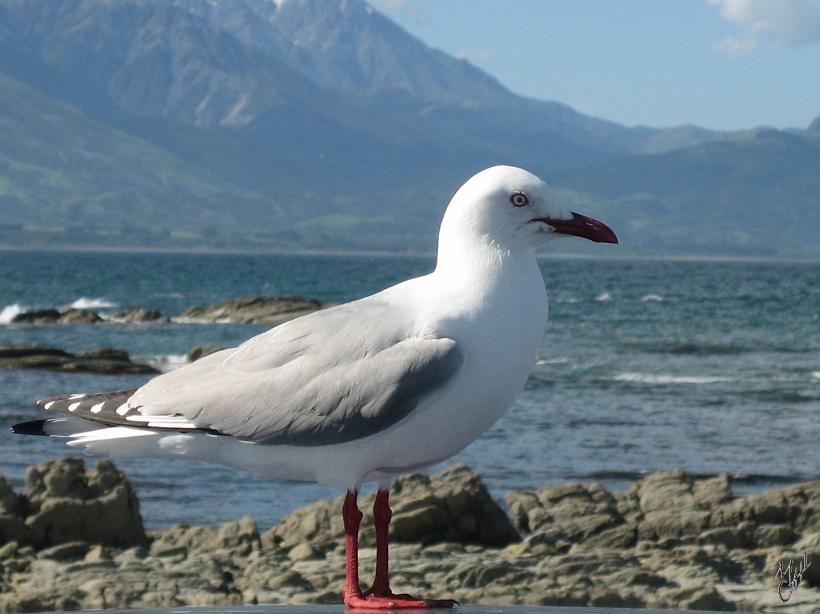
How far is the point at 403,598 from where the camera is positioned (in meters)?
4.72

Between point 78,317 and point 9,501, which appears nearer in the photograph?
point 9,501

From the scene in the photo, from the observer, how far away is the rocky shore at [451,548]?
10.8 meters

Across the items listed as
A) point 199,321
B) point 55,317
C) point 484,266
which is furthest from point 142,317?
point 484,266

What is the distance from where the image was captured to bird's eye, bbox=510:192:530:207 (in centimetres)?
453

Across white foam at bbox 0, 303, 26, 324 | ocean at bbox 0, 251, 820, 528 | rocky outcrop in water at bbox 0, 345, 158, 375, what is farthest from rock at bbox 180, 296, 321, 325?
rocky outcrop in water at bbox 0, 345, 158, 375

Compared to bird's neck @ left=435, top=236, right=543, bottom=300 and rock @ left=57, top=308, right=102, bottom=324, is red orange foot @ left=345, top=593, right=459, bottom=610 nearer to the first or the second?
bird's neck @ left=435, top=236, right=543, bottom=300

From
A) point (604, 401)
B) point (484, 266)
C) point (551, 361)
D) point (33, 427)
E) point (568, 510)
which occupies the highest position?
A: point (484, 266)

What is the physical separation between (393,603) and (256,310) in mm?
51404

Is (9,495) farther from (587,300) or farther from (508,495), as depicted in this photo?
(587,300)

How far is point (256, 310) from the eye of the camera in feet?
183

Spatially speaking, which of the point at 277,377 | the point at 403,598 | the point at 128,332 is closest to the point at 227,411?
the point at 277,377

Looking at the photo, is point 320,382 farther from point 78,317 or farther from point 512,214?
point 78,317

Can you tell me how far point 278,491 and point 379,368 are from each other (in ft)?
42.9

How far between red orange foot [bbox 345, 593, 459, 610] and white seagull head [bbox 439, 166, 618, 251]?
1230 mm
